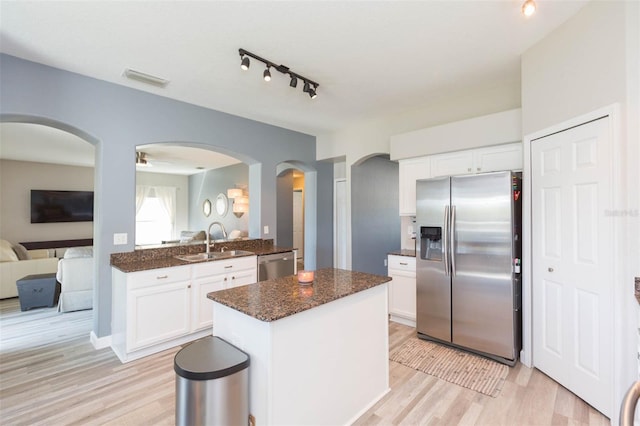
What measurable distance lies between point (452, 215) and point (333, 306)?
173cm

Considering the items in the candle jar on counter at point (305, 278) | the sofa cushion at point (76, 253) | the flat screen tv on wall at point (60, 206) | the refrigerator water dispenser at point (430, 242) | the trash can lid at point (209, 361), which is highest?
the flat screen tv on wall at point (60, 206)

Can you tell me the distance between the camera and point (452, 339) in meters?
3.02

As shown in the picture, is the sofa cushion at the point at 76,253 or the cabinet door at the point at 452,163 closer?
the cabinet door at the point at 452,163

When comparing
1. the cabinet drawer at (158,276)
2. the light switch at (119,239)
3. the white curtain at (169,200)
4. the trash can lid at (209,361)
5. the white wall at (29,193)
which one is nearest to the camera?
the trash can lid at (209,361)

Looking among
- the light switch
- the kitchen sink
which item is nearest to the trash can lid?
the kitchen sink

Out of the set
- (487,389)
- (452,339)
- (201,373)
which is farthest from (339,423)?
(452,339)

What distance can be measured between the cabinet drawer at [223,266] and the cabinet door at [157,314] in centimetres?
18

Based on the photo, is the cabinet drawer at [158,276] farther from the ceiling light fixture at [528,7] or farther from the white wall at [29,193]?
the white wall at [29,193]

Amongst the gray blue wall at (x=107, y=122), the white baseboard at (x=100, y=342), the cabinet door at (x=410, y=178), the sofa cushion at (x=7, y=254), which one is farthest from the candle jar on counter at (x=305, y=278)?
the sofa cushion at (x=7, y=254)

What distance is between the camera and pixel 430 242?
3.28 m

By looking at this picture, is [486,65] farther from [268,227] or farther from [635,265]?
[268,227]

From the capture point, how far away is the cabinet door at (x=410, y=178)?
12.1ft

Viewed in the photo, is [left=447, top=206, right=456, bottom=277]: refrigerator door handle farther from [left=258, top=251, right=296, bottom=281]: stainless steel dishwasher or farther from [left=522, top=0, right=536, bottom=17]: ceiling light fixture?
[left=258, top=251, right=296, bottom=281]: stainless steel dishwasher

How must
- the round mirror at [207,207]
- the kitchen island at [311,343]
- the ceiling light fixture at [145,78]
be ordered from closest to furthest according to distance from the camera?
1. the kitchen island at [311,343]
2. the ceiling light fixture at [145,78]
3. the round mirror at [207,207]
